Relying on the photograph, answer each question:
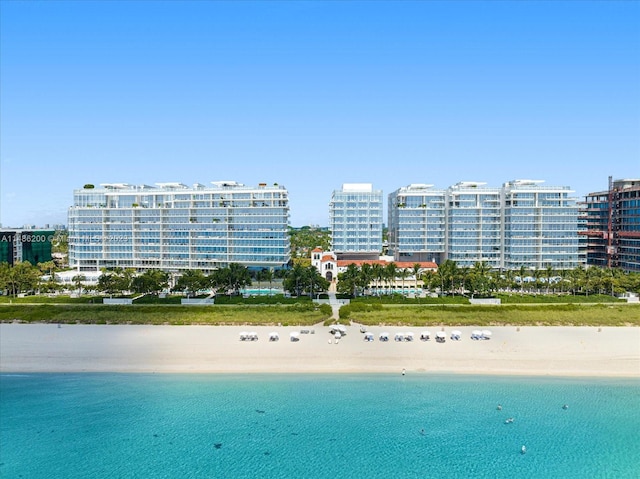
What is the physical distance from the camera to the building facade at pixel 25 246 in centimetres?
10288

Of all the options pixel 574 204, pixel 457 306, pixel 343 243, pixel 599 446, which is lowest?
pixel 599 446

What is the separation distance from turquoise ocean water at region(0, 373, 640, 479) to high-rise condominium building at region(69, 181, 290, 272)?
5140cm

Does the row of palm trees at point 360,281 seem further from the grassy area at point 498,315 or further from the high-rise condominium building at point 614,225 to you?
the high-rise condominium building at point 614,225

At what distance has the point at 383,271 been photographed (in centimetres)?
7888

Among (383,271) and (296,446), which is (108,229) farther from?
(296,446)

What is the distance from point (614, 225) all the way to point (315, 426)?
9271 centimetres

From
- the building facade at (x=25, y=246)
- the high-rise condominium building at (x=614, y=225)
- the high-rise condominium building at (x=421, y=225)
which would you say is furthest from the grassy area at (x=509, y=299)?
the building facade at (x=25, y=246)

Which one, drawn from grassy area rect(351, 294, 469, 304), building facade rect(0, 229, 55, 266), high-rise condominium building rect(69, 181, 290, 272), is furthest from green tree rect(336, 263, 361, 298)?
building facade rect(0, 229, 55, 266)

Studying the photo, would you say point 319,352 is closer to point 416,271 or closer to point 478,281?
point 478,281

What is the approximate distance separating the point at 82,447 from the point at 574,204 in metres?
95.2

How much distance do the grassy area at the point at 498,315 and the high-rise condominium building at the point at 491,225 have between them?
29246 millimetres

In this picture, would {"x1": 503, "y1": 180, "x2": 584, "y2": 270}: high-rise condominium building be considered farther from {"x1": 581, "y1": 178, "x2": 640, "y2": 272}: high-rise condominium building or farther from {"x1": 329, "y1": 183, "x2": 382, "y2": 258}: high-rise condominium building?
{"x1": 329, "y1": 183, "x2": 382, "y2": 258}: high-rise condominium building

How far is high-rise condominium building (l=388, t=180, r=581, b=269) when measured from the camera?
98.3 metres

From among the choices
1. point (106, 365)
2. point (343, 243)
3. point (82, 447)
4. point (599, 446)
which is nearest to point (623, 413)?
point (599, 446)
